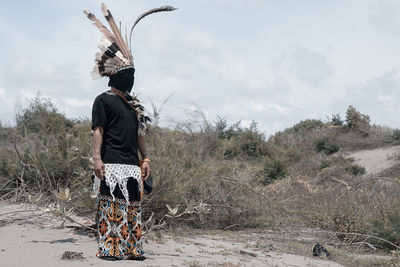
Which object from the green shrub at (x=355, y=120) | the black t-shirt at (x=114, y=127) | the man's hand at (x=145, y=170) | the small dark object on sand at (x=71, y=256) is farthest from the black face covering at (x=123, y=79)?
the green shrub at (x=355, y=120)

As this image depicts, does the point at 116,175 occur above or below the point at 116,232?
above

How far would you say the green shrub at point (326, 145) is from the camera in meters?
20.3

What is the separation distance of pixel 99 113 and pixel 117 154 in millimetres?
463

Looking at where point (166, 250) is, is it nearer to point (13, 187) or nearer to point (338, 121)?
point (13, 187)

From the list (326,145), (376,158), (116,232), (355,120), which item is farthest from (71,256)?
(355,120)

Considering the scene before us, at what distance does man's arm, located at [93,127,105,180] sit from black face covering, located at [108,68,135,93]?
0.56 meters

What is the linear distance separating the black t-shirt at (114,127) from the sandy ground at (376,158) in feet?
43.4

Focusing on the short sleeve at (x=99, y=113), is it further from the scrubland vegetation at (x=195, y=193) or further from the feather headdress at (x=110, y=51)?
the scrubland vegetation at (x=195, y=193)

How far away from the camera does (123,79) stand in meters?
4.89

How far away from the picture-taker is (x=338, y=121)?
2544cm

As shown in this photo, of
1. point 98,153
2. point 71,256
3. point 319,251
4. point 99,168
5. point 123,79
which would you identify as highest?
point 123,79

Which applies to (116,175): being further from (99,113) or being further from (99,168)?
(99,113)

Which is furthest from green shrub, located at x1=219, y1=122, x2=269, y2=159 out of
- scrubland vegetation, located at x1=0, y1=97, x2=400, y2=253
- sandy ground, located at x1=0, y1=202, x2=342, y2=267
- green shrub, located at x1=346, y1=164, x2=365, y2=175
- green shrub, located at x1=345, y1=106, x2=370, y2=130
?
sandy ground, located at x1=0, y1=202, x2=342, y2=267

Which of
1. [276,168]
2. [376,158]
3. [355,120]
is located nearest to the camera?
[276,168]
